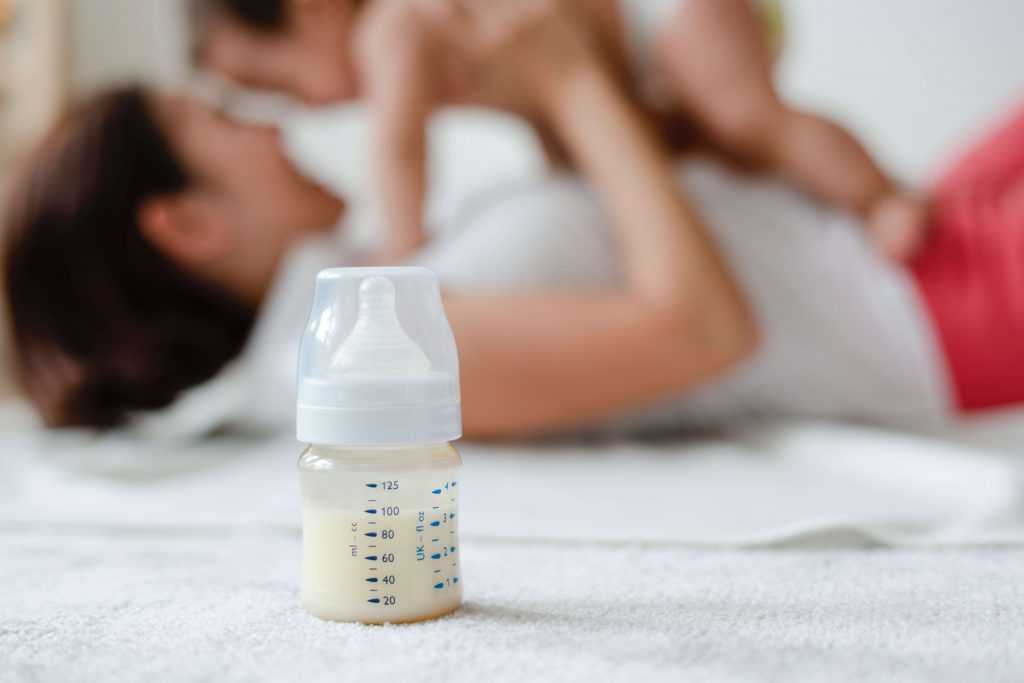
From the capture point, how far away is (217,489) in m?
0.88

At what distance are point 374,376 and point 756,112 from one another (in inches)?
37.2

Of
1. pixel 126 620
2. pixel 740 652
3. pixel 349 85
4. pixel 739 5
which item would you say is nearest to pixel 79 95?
pixel 349 85

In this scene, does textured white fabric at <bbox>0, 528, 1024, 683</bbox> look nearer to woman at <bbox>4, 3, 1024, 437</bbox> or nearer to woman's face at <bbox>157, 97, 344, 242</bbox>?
woman at <bbox>4, 3, 1024, 437</bbox>

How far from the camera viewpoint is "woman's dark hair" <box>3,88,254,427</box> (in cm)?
126

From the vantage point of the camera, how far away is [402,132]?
1170mm

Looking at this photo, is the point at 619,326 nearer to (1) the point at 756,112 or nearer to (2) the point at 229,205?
(1) the point at 756,112

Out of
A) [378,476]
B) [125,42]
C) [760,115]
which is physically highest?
[125,42]

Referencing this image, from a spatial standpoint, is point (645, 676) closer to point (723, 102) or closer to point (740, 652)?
point (740, 652)

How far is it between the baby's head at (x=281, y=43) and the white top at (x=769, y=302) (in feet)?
1.56

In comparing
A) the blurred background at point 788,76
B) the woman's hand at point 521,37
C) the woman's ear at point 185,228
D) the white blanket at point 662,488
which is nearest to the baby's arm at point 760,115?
the woman's hand at point 521,37

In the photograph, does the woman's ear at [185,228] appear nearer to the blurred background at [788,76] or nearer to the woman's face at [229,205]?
the woman's face at [229,205]

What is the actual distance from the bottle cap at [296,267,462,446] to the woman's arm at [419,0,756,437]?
1.56 ft

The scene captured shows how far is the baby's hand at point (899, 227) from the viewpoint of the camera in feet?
3.77

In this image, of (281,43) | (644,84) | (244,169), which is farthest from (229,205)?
(644,84)
